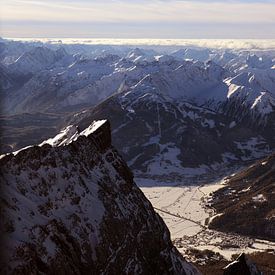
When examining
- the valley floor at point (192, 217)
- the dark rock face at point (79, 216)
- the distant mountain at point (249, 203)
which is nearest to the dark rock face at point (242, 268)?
the dark rock face at point (79, 216)

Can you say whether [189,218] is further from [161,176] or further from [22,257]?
[22,257]

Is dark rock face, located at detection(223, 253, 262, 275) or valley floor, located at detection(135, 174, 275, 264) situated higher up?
dark rock face, located at detection(223, 253, 262, 275)

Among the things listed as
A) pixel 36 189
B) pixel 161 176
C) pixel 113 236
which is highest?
pixel 36 189

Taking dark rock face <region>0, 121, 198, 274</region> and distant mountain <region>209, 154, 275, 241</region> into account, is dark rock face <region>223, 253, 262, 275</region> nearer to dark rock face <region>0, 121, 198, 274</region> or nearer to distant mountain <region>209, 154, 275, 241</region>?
dark rock face <region>0, 121, 198, 274</region>

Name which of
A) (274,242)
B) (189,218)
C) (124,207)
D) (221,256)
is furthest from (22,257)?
(189,218)

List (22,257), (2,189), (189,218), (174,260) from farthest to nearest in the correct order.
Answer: (189,218) < (174,260) < (2,189) < (22,257)

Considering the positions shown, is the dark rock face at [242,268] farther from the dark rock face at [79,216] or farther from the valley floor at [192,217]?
the valley floor at [192,217]

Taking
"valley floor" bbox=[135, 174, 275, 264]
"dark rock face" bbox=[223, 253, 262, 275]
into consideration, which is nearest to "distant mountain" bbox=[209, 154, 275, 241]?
"valley floor" bbox=[135, 174, 275, 264]
